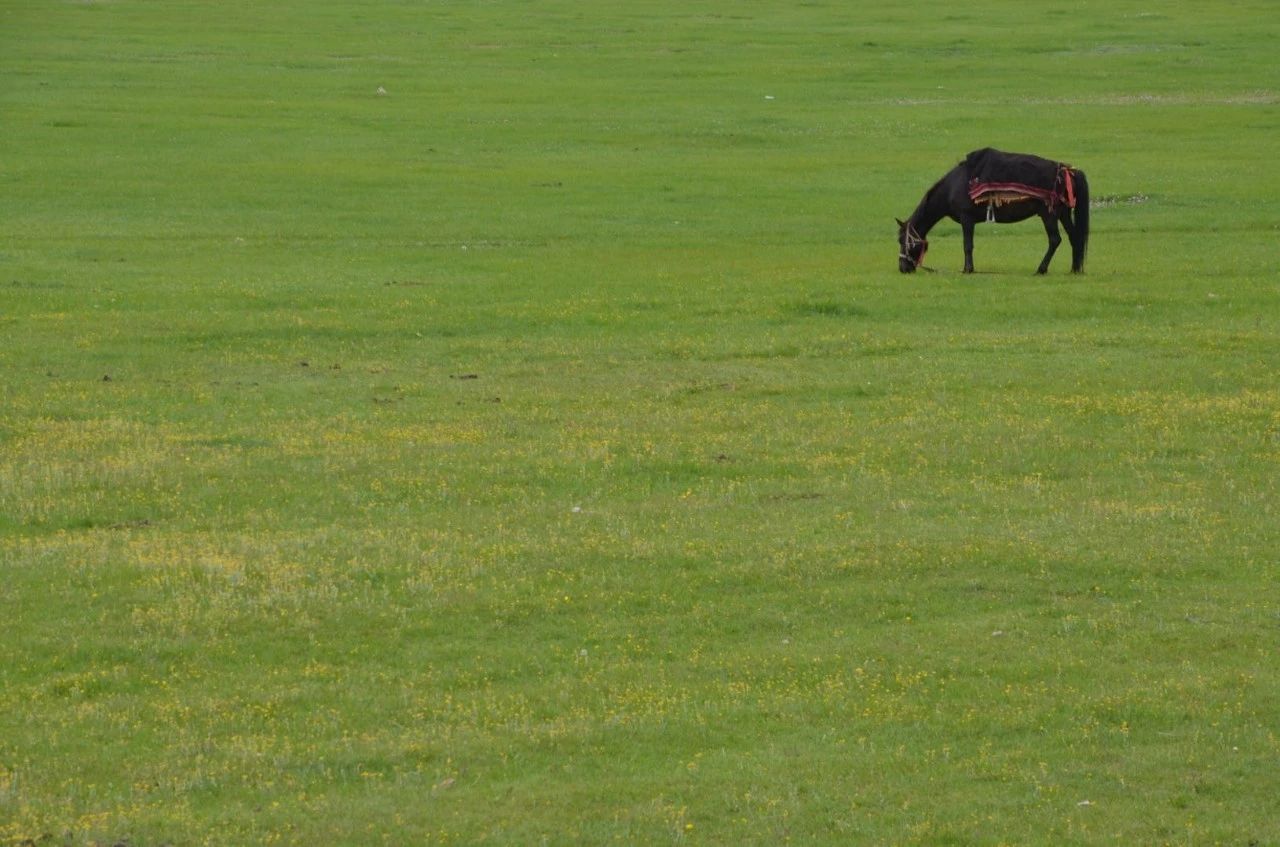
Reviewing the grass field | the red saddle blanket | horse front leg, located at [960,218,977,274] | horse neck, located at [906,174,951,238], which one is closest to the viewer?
the grass field

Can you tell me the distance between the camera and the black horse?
1054 inches

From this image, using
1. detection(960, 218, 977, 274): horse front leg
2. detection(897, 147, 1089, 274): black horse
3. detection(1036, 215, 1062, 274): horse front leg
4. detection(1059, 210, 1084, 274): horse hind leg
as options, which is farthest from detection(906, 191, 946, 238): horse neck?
detection(1059, 210, 1084, 274): horse hind leg

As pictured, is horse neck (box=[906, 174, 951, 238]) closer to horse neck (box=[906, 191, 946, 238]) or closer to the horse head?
horse neck (box=[906, 191, 946, 238])

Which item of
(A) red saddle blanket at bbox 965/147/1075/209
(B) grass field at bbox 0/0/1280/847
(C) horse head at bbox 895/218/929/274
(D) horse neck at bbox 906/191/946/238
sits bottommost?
(B) grass field at bbox 0/0/1280/847

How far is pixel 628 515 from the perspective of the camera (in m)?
14.9

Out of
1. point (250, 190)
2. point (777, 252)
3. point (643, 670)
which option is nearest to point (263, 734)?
point (643, 670)

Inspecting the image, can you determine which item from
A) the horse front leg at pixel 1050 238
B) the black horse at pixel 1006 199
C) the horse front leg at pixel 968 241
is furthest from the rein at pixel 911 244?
the horse front leg at pixel 1050 238

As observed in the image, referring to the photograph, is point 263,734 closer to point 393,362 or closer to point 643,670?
point 643,670

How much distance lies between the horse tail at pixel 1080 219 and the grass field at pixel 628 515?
12.5 inches

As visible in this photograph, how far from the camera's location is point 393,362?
2191 cm

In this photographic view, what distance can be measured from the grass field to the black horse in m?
0.86

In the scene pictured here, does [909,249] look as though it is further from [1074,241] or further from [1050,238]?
[1074,241]

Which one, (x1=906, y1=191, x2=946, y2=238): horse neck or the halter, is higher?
(x1=906, y1=191, x2=946, y2=238): horse neck

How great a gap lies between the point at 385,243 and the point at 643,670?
71.5 ft
